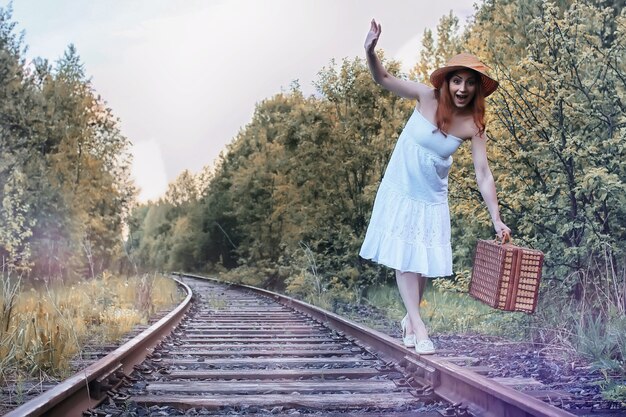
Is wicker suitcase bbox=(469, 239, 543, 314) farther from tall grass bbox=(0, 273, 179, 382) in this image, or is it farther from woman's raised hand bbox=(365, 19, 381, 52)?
tall grass bbox=(0, 273, 179, 382)

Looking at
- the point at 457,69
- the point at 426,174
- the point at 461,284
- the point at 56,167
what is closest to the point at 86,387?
the point at 426,174

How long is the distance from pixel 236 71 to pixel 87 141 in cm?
1848

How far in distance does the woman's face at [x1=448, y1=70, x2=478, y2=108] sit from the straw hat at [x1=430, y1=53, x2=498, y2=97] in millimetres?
45

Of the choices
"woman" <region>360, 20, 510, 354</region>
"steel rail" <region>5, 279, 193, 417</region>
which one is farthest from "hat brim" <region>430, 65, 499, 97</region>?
"steel rail" <region>5, 279, 193, 417</region>

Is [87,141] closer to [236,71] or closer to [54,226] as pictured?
[54,226]

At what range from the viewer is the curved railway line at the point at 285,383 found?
2789mm

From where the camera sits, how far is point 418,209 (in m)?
3.82

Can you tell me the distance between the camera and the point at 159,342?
5.38 metres

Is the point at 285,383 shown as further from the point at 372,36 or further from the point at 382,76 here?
the point at 372,36

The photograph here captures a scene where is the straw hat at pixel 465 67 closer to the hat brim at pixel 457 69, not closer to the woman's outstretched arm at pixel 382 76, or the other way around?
the hat brim at pixel 457 69

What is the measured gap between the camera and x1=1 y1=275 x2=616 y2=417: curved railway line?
9.15ft

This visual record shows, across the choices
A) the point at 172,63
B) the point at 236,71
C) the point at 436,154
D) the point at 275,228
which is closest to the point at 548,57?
the point at 436,154

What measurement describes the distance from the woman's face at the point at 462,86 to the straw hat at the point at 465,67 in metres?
0.04

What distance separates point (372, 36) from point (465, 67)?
523mm
